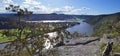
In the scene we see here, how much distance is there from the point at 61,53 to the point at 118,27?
1932 centimetres

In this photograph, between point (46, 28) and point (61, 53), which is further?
point (61, 53)

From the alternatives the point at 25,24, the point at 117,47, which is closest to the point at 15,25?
the point at 25,24


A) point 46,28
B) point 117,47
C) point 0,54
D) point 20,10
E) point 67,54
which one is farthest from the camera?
point 117,47

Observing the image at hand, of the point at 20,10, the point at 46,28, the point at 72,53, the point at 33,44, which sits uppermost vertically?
the point at 20,10

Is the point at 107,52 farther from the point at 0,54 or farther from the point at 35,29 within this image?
the point at 0,54

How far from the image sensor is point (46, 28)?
57.8 feet

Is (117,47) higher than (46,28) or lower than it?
lower

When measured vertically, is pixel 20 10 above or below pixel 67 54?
above

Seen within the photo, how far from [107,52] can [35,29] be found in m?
5.87

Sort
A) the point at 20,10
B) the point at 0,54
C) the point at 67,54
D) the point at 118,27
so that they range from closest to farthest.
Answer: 1. the point at 20,10
2. the point at 0,54
3. the point at 67,54
4. the point at 118,27

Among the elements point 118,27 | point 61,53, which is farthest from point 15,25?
point 118,27

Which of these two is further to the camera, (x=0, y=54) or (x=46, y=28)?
(x=46, y=28)

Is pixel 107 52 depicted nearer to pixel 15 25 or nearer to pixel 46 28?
pixel 46 28

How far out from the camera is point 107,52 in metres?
17.8
